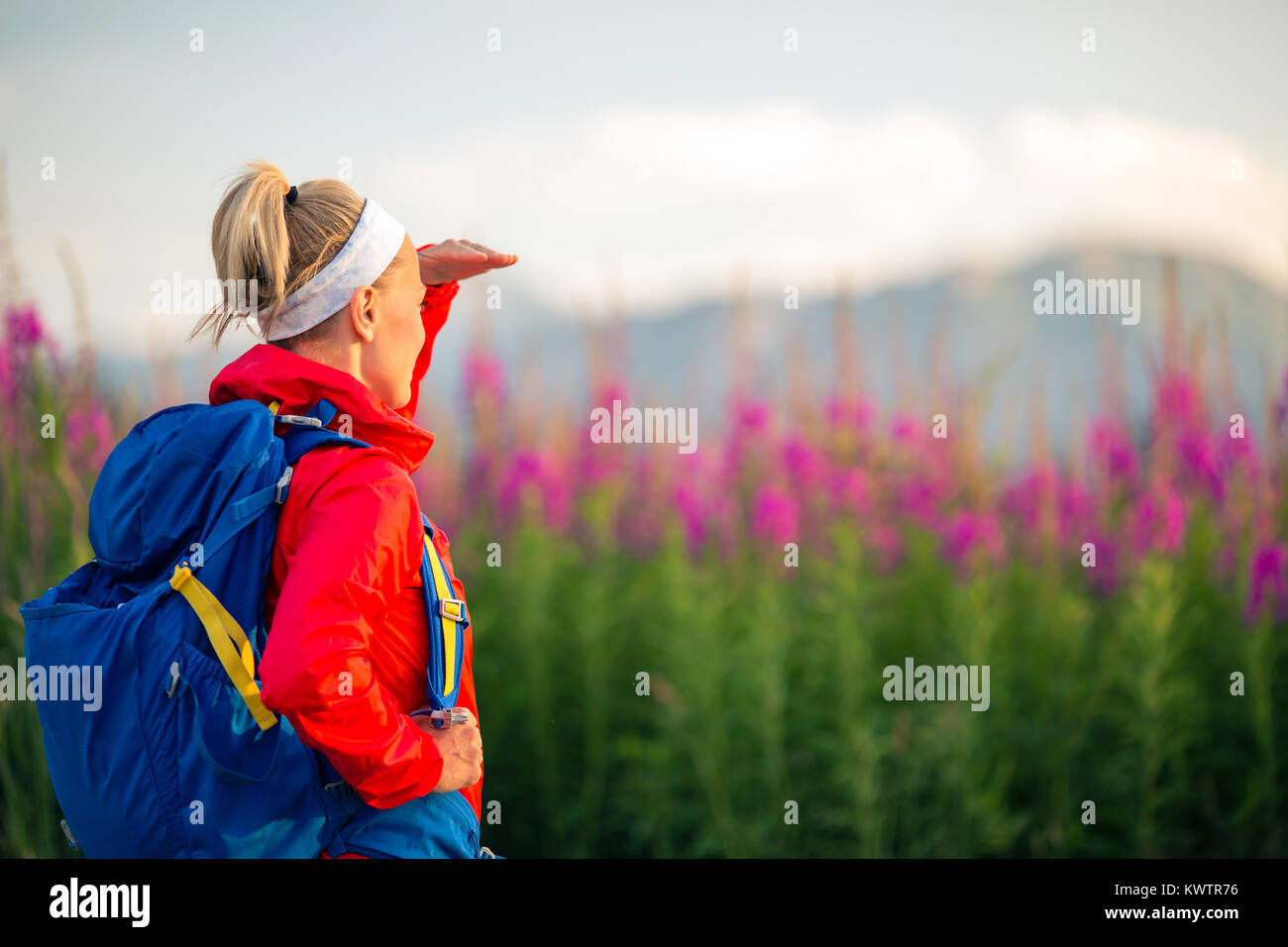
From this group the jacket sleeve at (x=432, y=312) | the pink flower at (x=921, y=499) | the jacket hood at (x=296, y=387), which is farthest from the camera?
the pink flower at (x=921, y=499)

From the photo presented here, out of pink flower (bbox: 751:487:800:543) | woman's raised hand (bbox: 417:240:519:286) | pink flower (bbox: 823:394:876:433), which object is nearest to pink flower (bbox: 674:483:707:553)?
pink flower (bbox: 751:487:800:543)

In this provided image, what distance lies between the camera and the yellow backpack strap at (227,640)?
1.22 metres

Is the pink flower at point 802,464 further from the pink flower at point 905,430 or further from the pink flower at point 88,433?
the pink flower at point 88,433

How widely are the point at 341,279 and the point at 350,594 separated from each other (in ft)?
1.56

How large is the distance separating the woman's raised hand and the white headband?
0.29 metres

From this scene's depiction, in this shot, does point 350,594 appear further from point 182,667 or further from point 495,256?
point 495,256

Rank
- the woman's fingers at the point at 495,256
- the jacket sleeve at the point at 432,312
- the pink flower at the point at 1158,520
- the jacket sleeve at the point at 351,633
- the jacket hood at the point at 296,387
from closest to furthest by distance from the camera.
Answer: the jacket sleeve at the point at 351,633 < the jacket hood at the point at 296,387 < the woman's fingers at the point at 495,256 < the jacket sleeve at the point at 432,312 < the pink flower at the point at 1158,520

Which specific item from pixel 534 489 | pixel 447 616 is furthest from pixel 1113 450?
pixel 447 616

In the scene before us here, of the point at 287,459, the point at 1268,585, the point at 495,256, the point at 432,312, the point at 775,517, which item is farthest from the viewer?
the point at 775,517

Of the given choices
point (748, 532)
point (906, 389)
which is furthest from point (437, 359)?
point (906, 389)

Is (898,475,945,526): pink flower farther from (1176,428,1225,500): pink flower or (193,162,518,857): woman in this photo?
(193,162,518,857): woman

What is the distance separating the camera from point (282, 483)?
50.0 inches

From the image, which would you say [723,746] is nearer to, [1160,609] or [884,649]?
[884,649]

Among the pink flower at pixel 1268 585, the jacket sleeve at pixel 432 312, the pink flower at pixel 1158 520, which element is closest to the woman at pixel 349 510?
the jacket sleeve at pixel 432 312
